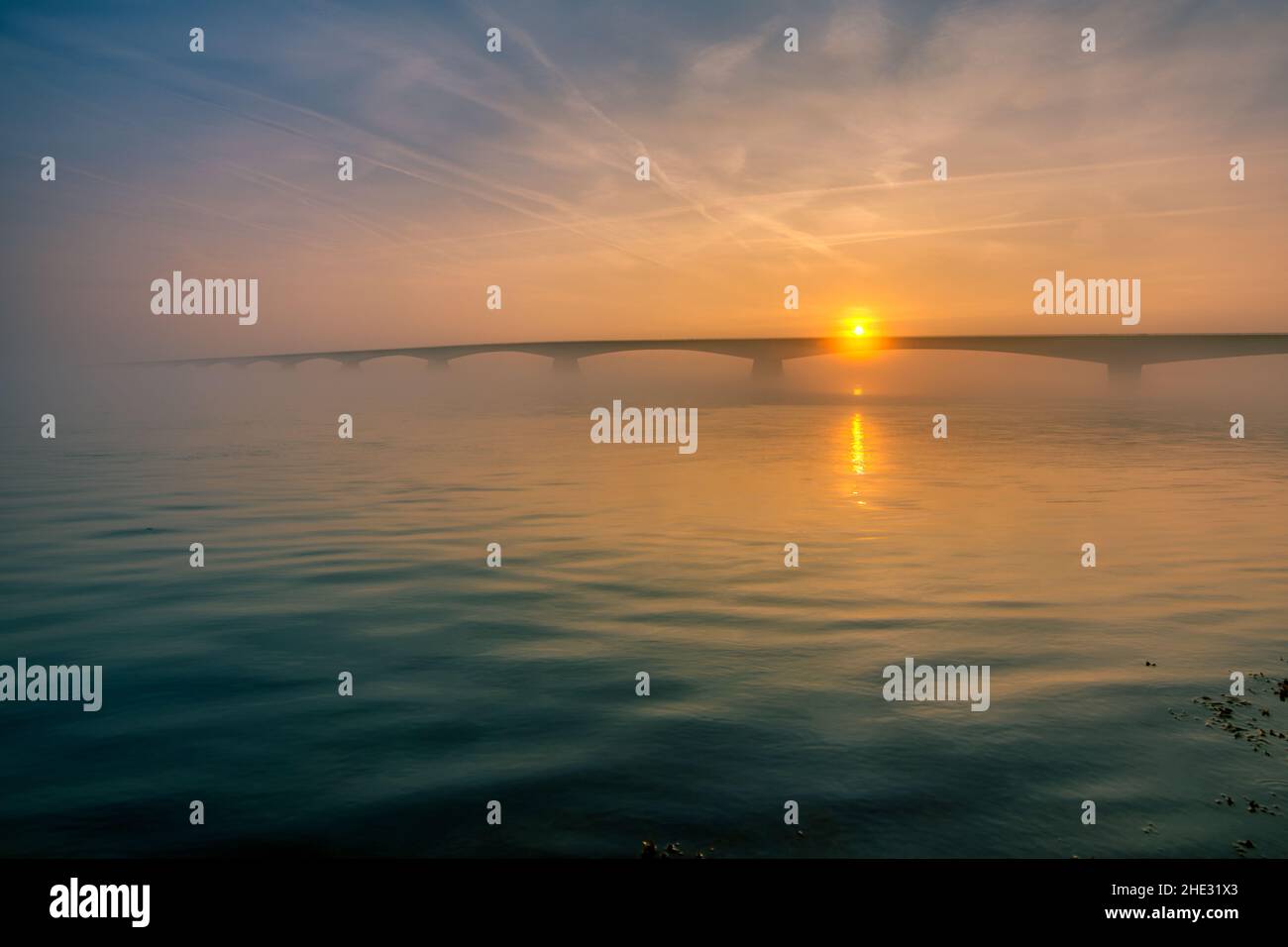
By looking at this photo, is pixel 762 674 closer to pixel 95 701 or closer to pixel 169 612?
pixel 95 701

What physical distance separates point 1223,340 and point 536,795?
7656 inches

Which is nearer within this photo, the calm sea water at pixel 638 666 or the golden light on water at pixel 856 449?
the calm sea water at pixel 638 666

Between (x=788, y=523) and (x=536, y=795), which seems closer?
(x=536, y=795)

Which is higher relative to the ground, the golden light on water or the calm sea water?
the golden light on water

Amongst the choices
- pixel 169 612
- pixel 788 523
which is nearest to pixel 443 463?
pixel 788 523

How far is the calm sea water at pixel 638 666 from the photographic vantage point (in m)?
9.60

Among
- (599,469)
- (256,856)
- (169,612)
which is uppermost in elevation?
(599,469)

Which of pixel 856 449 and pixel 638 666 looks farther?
pixel 856 449

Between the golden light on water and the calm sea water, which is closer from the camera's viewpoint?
the calm sea water

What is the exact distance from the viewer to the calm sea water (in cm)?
960

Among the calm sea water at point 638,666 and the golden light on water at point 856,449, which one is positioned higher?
the golden light on water at point 856,449

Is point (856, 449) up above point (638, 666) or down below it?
above

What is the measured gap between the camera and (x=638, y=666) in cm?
1467
